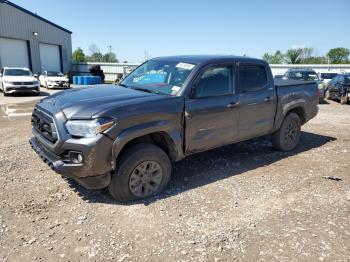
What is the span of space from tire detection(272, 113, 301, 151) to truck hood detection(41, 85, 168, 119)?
3.07 meters

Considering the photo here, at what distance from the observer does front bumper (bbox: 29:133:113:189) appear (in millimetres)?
3400

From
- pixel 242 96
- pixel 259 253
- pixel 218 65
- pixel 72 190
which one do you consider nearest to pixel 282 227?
pixel 259 253

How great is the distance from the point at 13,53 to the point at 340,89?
2489 centimetres

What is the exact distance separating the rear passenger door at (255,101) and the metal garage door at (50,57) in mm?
28083

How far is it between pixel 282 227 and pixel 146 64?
3391 millimetres

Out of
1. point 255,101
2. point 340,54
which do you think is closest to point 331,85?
point 255,101

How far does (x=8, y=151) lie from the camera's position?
5.93m

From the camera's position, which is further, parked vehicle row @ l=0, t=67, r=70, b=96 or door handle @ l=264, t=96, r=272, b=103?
parked vehicle row @ l=0, t=67, r=70, b=96

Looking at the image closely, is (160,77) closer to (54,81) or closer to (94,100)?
(94,100)

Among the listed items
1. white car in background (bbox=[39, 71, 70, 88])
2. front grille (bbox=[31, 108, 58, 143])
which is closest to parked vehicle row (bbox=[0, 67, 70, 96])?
white car in background (bbox=[39, 71, 70, 88])

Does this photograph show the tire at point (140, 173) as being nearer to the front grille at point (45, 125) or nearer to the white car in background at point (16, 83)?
the front grille at point (45, 125)

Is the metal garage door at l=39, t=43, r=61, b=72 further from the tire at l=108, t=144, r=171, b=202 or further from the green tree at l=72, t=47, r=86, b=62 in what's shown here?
the green tree at l=72, t=47, r=86, b=62

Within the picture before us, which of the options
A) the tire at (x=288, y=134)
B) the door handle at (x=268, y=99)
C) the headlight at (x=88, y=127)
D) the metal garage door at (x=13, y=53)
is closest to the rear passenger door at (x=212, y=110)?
the door handle at (x=268, y=99)

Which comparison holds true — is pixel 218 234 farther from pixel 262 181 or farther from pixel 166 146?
pixel 262 181
